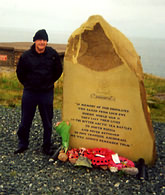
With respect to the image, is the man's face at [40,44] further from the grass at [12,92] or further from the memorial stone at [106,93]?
the grass at [12,92]

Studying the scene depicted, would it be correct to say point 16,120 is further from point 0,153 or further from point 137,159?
point 137,159

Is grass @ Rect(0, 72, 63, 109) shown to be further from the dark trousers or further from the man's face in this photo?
the man's face

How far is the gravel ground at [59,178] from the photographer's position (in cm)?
427

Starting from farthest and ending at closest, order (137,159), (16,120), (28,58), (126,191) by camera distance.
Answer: (16,120) → (137,159) → (28,58) → (126,191)

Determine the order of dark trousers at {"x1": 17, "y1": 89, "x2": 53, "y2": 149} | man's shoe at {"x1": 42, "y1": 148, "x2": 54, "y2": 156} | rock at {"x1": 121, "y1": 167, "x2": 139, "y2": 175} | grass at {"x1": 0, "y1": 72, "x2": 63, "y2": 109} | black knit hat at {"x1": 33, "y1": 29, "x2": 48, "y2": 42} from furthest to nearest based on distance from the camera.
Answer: grass at {"x1": 0, "y1": 72, "x2": 63, "y2": 109}, man's shoe at {"x1": 42, "y1": 148, "x2": 54, "y2": 156}, dark trousers at {"x1": 17, "y1": 89, "x2": 53, "y2": 149}, rock at {"x1": 121, "y1": 167, "x2": 139, "y2": 175}, black knit hat at {"x1": 33, "y1": 29, "x2": 48, "y2": 42}

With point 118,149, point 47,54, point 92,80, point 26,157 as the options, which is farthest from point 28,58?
point 118,149

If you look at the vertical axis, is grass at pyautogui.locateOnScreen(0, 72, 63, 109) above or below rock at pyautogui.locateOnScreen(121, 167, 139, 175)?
above

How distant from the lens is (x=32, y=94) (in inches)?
196

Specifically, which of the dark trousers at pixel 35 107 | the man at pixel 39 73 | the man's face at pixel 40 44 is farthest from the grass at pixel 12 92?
the man's face at pixel 40 44

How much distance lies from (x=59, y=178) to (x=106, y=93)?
1707 mm

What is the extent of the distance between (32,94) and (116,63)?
159cm

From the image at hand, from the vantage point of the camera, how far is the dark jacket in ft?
15.8

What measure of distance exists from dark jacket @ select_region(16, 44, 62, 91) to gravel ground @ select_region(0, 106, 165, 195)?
138cm

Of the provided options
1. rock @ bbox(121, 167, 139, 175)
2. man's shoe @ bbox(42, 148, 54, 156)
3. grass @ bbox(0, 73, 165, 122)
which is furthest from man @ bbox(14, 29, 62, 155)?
grass @ bbox(0, 73, 165, 122)
